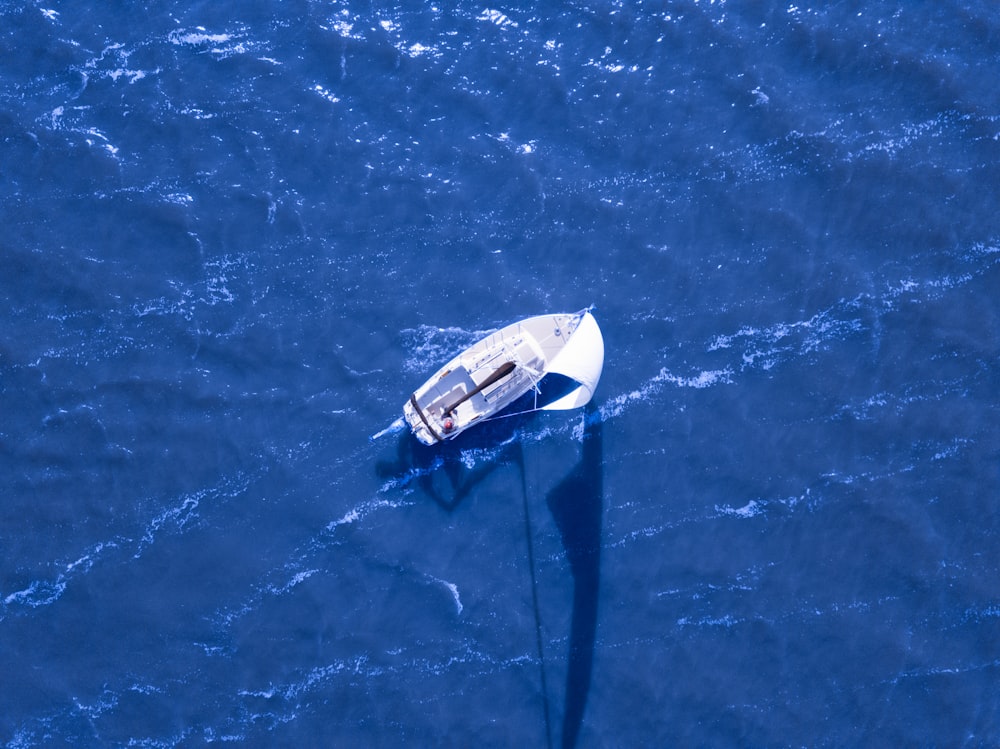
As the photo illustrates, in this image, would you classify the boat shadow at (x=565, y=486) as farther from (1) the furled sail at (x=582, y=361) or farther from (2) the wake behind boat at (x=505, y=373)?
(1) the furled sail at (x=582, y=361)

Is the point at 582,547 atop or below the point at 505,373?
below

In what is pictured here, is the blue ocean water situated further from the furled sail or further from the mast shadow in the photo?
the furled sail

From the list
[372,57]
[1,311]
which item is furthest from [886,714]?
[1,311]

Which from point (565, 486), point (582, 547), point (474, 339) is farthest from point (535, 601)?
point (474, 339)

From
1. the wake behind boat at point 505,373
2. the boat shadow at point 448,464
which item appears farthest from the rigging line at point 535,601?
the wake behind boat at point 505,373

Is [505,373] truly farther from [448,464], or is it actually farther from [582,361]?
[448,464]
